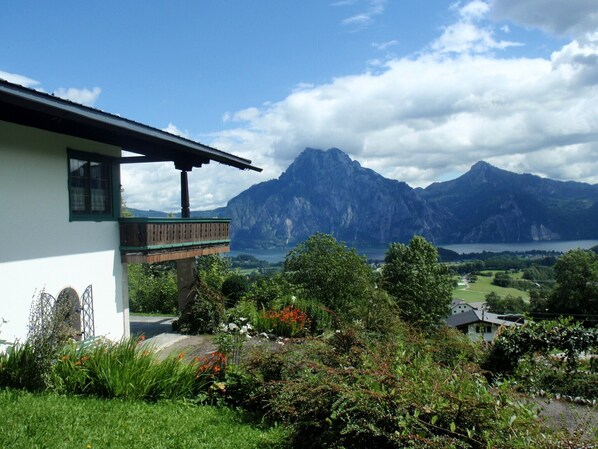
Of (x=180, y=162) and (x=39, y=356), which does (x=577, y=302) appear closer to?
(x=180, y=162)

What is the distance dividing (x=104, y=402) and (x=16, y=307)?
13.1 feet

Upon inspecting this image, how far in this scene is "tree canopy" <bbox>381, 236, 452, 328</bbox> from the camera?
48844mm

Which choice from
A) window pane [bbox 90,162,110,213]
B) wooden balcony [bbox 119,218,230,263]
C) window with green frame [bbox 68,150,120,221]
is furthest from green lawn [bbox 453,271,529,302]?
window pane [bbox 90,162,110,213]

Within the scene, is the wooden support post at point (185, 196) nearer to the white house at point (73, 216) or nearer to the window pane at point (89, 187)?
the white house at point (73, 216)

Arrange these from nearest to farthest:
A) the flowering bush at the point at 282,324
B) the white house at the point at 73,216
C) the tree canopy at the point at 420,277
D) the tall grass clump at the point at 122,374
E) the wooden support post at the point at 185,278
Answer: the tall grass clump at the point at 122,374 → the white house at the point at 73,216 → the flowering bush at the point at 282,324 → the wooden support post at the point at 185,278 → the tree canopy at the point at 420,277

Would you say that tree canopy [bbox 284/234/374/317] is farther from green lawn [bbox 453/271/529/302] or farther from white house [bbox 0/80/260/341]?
green lawn [bbox 453/271/529/302]

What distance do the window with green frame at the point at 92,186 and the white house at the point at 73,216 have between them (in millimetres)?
24

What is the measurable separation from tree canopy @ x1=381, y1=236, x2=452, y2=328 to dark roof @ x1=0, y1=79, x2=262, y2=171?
34954 mm

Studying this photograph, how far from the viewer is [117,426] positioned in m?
5.97

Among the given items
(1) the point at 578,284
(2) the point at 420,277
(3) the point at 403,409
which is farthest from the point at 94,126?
(1) the point at 578,284

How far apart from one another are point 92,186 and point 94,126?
7.13 ft

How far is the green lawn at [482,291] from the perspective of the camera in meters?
110

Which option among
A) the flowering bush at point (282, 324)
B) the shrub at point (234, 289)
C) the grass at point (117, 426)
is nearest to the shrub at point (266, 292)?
the shrub at point (234, 289)

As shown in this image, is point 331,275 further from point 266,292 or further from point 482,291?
point 482,291
